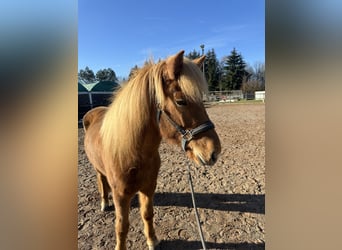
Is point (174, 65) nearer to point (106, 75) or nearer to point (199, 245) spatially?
point (106, 75)

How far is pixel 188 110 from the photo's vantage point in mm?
868

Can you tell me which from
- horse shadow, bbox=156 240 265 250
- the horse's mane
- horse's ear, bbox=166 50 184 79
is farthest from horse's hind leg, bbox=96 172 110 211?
horse's ear, bbox=166 50 184 79

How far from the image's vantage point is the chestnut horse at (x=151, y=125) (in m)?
0.87

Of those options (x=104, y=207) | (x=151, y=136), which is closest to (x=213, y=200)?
(x=104, y=207)

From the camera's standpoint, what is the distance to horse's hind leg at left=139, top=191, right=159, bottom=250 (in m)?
1.32

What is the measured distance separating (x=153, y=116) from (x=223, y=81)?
0.41 metres

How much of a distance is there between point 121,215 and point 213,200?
942 millimetres

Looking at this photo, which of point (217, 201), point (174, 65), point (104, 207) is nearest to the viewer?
point (174, 65)

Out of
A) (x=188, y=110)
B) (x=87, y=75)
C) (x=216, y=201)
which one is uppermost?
(x=87, y=75)

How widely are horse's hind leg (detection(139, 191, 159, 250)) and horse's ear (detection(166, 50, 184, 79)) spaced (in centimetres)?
77

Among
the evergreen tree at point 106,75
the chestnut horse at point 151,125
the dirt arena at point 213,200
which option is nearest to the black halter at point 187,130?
the chestnut horse at point 151,125

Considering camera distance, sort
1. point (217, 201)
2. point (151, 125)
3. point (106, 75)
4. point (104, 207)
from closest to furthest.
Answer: point (151, 125) → point (106, 75) → point (104, 207) → point (217, 201)
